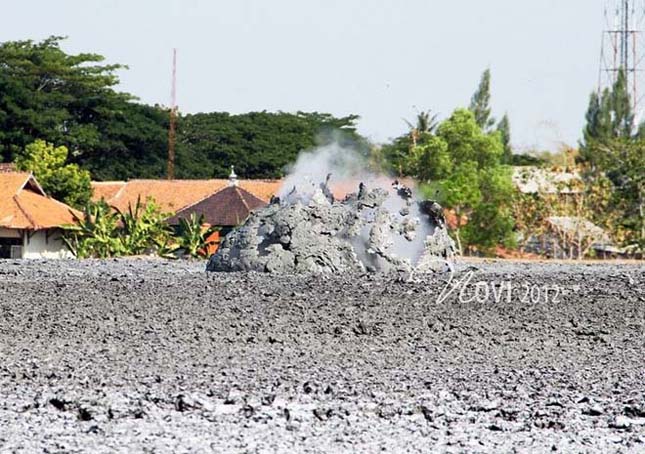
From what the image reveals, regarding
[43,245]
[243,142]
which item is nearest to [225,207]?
[43,245]

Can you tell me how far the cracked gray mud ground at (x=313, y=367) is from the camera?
8.05 metres

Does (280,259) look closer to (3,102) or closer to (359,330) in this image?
(359,330)

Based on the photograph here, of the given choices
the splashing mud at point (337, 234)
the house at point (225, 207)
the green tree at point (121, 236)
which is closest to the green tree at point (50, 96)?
the house at point (225, 207)

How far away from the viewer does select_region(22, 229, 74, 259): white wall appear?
37938 millimetres

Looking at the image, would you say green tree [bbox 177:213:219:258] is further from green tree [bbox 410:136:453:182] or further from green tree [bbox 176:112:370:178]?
green tree [bbox 176:112:370:178]

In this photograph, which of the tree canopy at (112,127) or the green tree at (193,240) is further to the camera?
the tree canopy at (112,127)

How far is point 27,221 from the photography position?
36781 mm

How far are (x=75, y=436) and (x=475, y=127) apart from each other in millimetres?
34445

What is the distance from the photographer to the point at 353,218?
1980cm

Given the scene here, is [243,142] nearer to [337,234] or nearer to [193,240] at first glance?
[193,240]

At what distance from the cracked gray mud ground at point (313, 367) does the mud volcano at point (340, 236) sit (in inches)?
63.9

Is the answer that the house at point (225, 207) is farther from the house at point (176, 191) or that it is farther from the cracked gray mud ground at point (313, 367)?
the cracked gray mud ground at point (313, 367)

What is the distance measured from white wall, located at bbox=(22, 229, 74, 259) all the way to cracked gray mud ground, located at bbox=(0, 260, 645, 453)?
67.9 feet

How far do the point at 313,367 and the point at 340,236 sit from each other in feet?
29.7
